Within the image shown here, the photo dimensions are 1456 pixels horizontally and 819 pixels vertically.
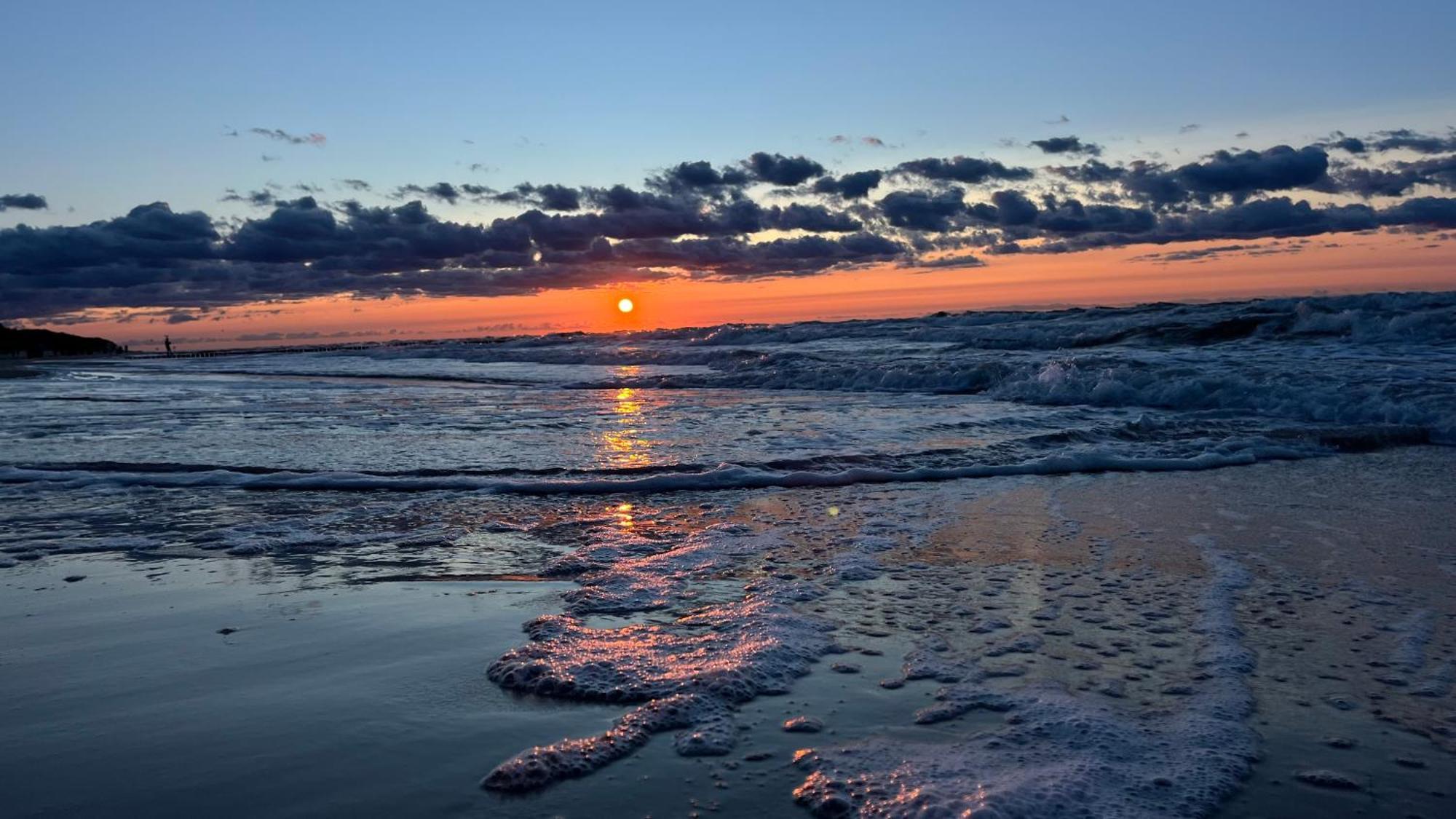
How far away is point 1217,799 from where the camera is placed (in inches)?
106

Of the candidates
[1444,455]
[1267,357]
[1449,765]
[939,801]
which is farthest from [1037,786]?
[1267,357]

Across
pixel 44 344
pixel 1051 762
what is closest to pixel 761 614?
pixel 1051 762

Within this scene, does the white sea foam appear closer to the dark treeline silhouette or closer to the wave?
the wave

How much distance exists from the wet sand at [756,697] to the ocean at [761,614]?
0.06 ft

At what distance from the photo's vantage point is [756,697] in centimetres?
346

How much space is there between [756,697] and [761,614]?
0.94 meters

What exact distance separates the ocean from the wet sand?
18 mm

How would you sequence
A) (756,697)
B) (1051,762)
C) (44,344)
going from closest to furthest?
1. (1051,762)
2. (756,697)
3. (44,344)

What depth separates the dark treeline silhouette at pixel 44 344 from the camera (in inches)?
2272

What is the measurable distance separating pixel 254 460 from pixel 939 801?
8557mm

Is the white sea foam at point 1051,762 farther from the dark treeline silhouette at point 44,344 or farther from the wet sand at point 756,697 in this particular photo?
A: the dark treeline silhouette at point 44,344

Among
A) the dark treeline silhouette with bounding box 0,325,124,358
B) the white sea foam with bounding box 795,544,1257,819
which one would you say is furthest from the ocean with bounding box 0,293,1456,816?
the dark treeline silhouette with bounding box 0,325,124,358

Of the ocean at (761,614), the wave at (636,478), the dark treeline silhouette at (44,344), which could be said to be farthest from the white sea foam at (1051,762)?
the dark treeline silhouette at (44,344)

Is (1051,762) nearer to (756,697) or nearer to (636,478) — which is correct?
(756,697)
